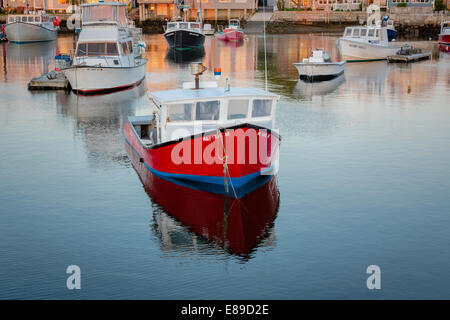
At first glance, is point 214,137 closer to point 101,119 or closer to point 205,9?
point 101,119

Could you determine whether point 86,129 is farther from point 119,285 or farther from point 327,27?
point 327,27

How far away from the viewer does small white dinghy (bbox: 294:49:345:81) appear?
40.4 meters

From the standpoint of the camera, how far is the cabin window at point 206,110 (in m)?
16.7

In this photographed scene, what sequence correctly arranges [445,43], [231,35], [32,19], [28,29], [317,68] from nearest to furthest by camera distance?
[317,68]
[445,43]
[28,29]
[32,19]
[231,35]

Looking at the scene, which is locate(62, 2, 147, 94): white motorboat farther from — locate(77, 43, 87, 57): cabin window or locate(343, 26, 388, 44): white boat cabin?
locate(343, 26, 388, 44): white boat cabin

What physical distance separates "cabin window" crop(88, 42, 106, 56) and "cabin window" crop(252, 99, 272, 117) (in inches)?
757

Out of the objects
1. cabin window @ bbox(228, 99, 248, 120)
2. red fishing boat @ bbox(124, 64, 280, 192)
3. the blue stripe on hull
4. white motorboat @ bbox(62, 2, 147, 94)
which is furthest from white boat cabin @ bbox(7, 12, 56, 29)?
cabin window @ bbox(228, 99, 248, 120)

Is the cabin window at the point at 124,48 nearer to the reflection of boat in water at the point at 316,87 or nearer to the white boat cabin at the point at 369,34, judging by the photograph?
the reflection of boat in water at the point at 316,87

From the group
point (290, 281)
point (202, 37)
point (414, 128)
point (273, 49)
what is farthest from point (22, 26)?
point (290, 281)

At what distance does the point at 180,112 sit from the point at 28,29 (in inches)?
2629

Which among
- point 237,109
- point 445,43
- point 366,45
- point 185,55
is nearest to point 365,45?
point 366,45

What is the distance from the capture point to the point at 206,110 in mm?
16734

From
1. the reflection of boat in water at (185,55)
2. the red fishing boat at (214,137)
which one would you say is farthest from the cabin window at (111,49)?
the reflection of boat in water at (185,55)
